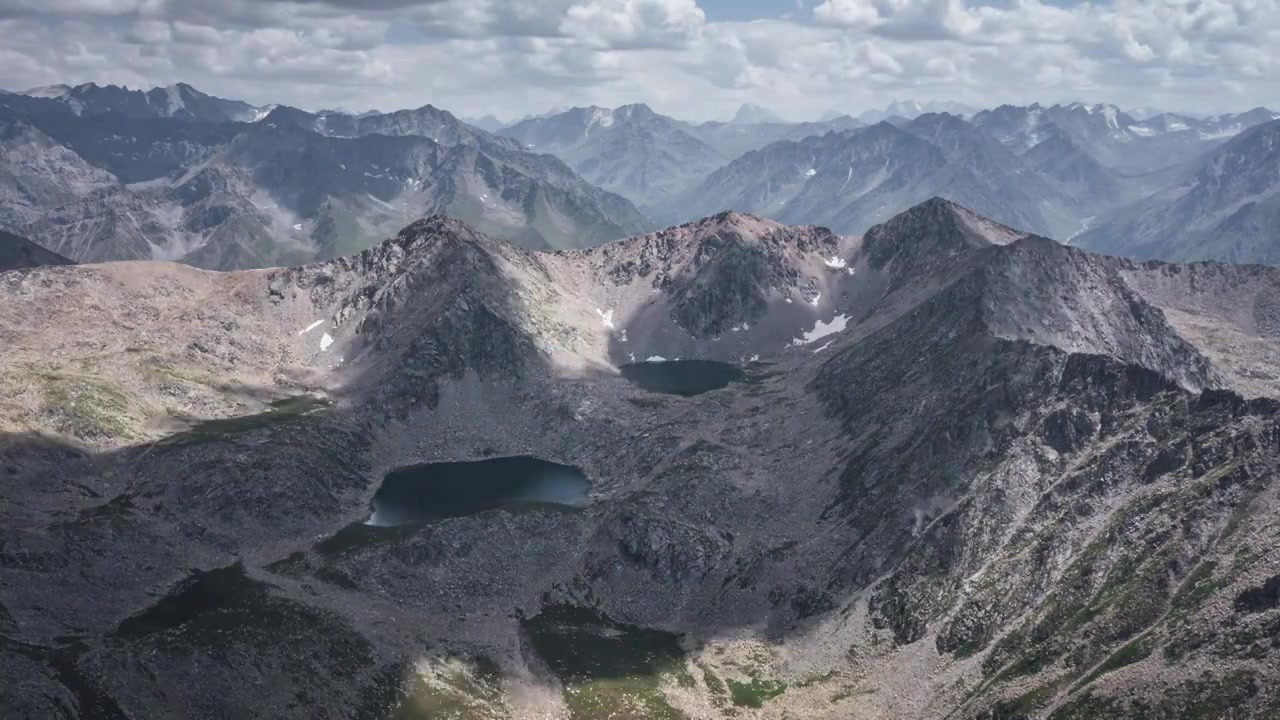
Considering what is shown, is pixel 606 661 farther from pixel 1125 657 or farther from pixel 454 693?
pixel 1125 657

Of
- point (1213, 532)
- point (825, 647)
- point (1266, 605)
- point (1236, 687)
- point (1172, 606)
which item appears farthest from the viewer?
point (825, 647)

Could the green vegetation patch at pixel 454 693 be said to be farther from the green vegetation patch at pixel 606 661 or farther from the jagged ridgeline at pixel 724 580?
the green vegetation patch at pixel 606 661

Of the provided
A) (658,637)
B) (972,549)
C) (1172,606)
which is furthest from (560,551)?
(1172,606)

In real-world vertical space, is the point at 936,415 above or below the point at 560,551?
above

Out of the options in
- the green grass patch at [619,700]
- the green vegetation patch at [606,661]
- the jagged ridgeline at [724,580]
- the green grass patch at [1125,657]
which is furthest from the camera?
the green vegetation patch at [606,661]

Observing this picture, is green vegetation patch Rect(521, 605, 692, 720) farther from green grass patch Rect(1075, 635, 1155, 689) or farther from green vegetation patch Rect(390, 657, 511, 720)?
green grass patch Rect(1075, 635, 1155, 689)

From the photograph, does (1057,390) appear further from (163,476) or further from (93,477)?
(93,477)

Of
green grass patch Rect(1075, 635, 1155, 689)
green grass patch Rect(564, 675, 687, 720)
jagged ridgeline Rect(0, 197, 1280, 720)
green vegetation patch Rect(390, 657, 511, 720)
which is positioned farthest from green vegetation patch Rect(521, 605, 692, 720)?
green grass patch Rect(1075, 635, 1155, 689)

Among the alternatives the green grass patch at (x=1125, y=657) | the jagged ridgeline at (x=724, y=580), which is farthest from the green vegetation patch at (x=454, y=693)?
the green grass patch at (x=1125, y=657)

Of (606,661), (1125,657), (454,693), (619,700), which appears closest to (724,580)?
(606,661)

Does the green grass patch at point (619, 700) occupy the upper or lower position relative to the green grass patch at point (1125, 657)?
lower

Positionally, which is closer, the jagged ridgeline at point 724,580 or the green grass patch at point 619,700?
the jagged ridgeline at point 724,580
